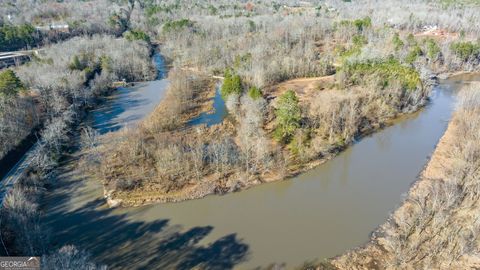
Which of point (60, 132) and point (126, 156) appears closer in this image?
point (126, 156)

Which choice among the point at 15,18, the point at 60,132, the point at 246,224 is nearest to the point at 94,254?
the point at 246,224

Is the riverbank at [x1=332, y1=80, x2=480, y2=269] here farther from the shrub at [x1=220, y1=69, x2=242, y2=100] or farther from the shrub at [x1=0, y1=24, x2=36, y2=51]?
the shrub at [x1=0, y1=24, x2=36, y2=51]

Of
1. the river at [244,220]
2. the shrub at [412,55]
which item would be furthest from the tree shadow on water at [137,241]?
the shrub at [412,55]

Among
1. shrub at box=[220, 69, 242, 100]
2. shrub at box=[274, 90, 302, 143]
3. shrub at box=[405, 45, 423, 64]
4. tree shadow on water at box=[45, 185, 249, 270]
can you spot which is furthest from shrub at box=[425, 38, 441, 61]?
tree shadow on water at box=[45, 185, 249, 270]

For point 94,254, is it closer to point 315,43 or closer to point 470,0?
point 315,43

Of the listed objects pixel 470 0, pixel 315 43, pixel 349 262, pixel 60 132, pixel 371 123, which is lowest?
pixel 349 262

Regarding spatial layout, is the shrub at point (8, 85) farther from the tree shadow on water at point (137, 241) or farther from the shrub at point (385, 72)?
the shrub at point (385, 72)
